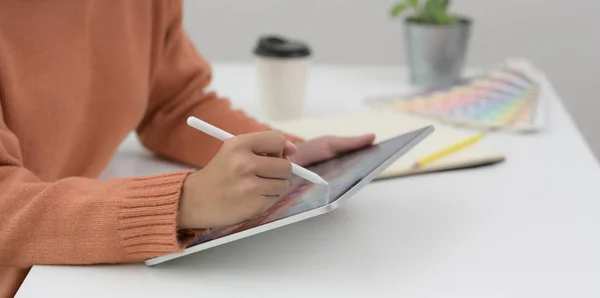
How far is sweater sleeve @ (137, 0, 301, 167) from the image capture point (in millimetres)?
763

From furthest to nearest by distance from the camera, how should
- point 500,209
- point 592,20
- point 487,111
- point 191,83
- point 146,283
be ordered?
point 592,20 < point 487,111 < point 191,83 < point 500,209 < point 146,283

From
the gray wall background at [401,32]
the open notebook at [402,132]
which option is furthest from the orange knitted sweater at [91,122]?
the gray wall background at [401,32]

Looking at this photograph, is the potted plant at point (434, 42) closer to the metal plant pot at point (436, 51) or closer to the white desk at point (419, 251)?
the metal plant pot at point (436, 51)

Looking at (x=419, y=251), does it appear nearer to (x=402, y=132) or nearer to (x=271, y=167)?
(x=271, y=167)

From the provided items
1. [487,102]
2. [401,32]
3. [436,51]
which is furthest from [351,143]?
[401,32]

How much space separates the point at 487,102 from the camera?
3.18ft

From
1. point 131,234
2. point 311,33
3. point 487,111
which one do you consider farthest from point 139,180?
point 311,33

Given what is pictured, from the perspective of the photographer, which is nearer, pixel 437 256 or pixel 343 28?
A: pixel 437 256

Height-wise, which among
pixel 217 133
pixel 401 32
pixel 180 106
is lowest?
pixel 401 32

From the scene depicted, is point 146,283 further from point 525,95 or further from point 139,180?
point 525,95

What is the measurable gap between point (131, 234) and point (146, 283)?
0.11ft

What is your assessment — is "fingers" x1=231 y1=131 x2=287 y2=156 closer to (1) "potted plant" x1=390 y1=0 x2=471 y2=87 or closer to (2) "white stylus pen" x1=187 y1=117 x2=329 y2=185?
(2) "white stylus pen" x1=187 y1=117 x2=329 y2=185

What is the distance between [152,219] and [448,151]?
1.21ft

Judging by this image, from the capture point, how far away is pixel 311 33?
1.44m
